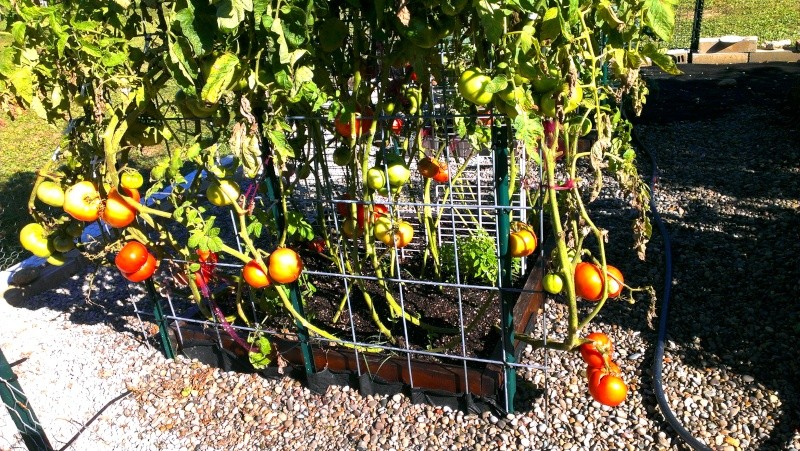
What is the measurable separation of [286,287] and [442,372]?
0.66 m

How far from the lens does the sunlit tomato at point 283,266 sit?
1.99 meters

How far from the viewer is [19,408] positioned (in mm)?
2027

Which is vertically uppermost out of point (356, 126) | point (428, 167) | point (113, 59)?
point (113, 59)

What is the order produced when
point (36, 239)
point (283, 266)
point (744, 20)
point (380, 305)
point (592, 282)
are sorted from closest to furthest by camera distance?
point (592, 282)
point (283, 266)
point (36, 239)
point (380, 305)
point (744, 20)

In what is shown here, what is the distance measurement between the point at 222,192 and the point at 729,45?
337 inches

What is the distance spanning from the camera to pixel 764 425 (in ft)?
7.13

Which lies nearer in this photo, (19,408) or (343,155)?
(19,408)

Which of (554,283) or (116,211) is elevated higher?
(116,211)

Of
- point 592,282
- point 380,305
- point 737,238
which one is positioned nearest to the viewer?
point 592,282

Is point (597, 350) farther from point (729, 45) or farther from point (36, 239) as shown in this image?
point (729, 45)

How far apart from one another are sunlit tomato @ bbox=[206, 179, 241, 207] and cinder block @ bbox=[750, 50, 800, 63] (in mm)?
8335

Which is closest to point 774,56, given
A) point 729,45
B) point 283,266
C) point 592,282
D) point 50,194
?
point 729,45

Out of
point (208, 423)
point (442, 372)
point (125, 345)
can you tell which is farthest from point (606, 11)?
point (125, 345)

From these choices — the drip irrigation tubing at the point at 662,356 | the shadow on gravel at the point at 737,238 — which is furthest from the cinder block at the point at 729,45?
the drip irrigation tubing at the point at 662,356
